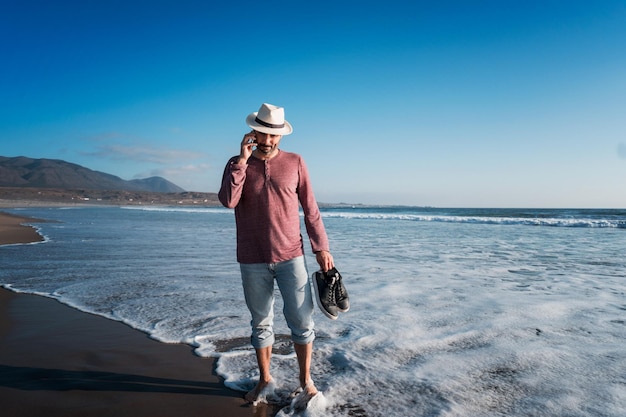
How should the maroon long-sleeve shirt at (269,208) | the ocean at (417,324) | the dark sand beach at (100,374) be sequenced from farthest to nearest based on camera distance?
the ocean at (417,324) < the maroon long-sleeve shirt at (269,208) < the dark sand beach at (100,374)

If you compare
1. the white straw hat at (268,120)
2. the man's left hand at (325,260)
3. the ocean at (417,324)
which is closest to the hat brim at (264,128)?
the white straw hat at (268,120)

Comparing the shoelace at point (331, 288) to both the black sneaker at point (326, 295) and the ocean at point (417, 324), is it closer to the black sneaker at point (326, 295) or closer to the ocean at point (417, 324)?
the black sneaker at point (326, 295)

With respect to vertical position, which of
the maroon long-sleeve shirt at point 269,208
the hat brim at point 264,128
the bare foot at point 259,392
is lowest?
the bare foot at point 259,392

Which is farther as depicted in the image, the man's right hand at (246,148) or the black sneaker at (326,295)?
the black sneaker at (326,295)

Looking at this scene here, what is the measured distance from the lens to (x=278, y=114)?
2.68m

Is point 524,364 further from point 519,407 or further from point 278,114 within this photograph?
point 278,114

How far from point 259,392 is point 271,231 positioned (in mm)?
1097

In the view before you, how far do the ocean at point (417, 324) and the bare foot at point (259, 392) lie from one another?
18cm

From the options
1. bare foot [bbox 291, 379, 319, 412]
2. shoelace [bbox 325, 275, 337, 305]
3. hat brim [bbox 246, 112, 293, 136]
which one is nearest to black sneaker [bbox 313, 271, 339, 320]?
shoelace [bbox 325, 275, 337, 305]

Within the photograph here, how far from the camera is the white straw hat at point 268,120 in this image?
2.62 meters

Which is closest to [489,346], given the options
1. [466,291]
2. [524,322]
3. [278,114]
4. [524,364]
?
[524,364]

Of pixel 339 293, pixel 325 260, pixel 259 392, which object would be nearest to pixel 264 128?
pixel 325 260

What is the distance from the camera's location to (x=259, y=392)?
276 cm

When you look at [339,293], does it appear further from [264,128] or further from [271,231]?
[264,128]
